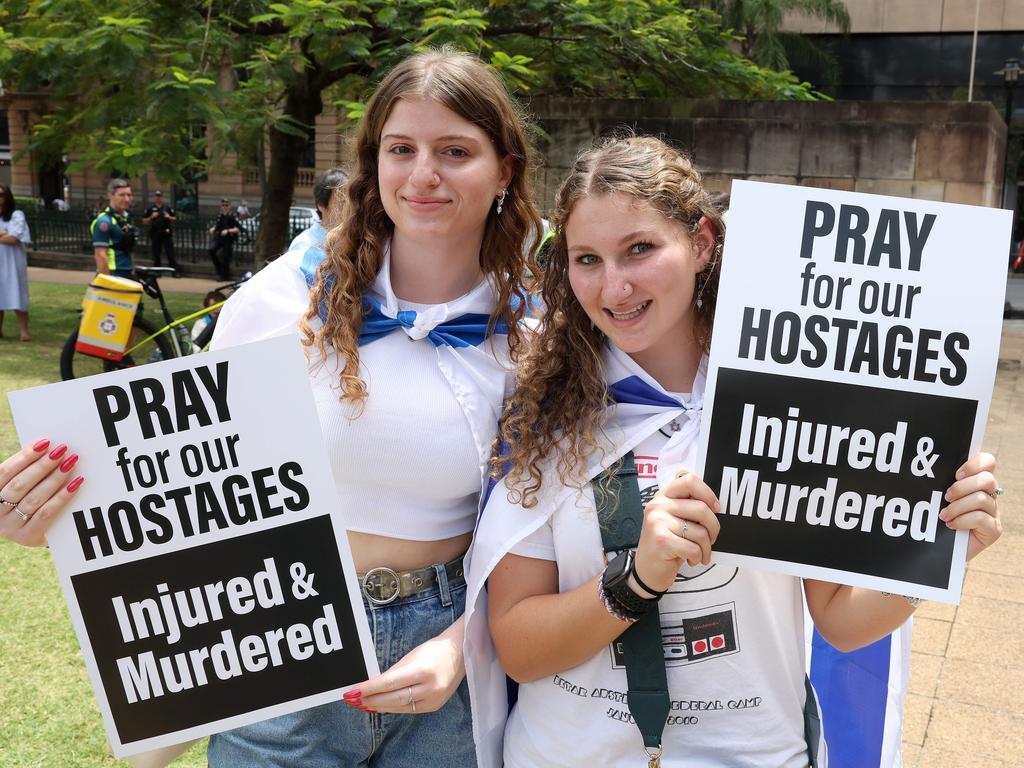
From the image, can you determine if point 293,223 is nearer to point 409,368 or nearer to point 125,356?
point 125,356

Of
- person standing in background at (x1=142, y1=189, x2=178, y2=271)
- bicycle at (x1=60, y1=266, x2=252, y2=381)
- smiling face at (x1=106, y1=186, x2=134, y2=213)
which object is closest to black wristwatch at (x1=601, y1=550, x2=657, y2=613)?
bicycle at (x1=60, y1=266, x2=252, y2=381)

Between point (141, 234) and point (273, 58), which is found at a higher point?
point (273, 58)

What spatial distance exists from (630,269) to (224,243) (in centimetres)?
2153

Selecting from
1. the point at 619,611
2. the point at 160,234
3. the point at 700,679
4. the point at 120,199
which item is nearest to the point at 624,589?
the point at 619,611

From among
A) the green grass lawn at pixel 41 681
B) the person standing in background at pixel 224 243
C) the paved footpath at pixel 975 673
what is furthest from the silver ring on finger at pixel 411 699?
the person standing in background at pixel 224 243

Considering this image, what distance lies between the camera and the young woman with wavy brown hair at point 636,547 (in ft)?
5.86

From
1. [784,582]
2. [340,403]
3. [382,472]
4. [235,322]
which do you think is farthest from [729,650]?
[235,322]

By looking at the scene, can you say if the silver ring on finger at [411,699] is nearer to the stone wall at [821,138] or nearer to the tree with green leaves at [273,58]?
the tree with green leaves at [273,58]


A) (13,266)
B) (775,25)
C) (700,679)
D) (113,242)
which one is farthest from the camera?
(775,25)

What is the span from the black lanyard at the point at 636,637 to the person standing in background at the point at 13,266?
38.7 ft

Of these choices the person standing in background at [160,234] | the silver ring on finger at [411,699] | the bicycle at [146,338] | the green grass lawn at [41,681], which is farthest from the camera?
the person standing in background at [160,234]

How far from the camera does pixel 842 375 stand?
178cm

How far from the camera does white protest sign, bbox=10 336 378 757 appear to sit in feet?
6.05

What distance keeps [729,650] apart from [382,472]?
2.44 feet
